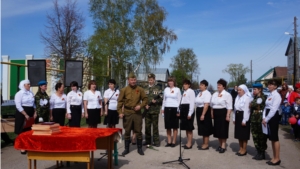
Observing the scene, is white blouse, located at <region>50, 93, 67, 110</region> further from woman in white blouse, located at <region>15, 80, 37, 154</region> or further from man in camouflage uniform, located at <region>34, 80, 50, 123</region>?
woman in white blouse, located at <region>15, 80, 37, 154</region>

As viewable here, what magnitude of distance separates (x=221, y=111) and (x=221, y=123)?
0.31 meters

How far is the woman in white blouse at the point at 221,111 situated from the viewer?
8198 millimetres

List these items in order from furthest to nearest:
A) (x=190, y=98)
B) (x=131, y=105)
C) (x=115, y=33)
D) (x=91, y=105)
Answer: (x=115, y=33) < (x=91, y=105) < (x=190, y=98) < (x=131, y=105)

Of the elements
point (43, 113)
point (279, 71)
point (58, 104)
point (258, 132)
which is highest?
point (279, 71)

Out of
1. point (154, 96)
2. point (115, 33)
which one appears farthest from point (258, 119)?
point (115, 33)

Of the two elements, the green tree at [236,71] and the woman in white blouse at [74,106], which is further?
the green tree at [236,71]

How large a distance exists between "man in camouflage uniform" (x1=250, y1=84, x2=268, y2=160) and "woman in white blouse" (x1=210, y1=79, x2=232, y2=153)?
2.57 ft

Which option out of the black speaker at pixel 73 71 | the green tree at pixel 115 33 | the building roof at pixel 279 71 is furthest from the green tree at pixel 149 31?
the building roof at pixel 279 71

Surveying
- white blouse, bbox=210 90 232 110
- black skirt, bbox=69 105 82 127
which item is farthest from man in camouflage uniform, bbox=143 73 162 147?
black skirt, bbox=69 105 82 127

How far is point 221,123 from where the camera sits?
325 inches

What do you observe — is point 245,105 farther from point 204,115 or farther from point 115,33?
point 115,33

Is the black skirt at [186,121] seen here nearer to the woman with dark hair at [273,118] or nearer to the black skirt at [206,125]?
the black skirt at [206,125]

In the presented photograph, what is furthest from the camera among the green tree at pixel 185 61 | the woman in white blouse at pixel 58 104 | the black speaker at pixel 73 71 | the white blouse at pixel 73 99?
the green tree at pixel 185 61

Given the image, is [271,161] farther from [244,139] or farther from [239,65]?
[239,65]
